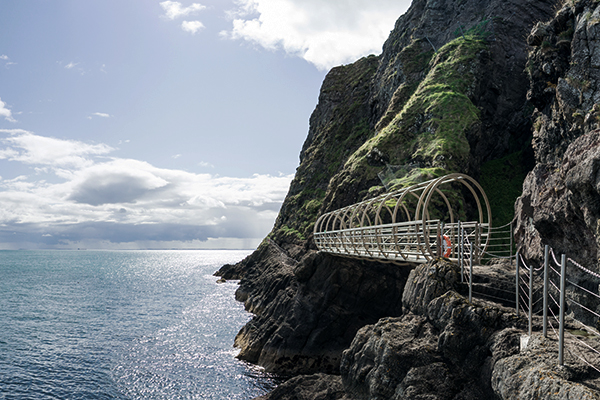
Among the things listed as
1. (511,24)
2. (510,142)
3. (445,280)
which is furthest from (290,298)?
(511,24)

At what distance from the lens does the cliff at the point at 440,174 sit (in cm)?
953

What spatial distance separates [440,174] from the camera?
2845 cm

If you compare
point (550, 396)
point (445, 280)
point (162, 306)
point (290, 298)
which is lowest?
point (162, 306)

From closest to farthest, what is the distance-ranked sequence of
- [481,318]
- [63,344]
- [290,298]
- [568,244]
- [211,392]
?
[481,318] → [568,244] → [211,392] → [290,298] → [63,344]

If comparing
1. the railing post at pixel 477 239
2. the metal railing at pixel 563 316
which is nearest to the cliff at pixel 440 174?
the metal railing at pixel 563 316

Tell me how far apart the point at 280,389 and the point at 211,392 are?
6681 millimetres

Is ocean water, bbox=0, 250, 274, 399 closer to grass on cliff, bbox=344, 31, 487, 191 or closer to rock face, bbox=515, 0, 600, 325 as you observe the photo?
rock face, bbox=515, 0, 600, 325

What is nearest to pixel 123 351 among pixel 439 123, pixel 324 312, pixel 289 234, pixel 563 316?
pixel 324 312

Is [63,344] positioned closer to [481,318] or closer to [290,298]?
[290,298]

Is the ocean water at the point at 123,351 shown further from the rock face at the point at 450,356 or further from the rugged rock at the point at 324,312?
the rock face at the point at 450,356

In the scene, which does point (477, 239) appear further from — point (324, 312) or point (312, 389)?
point (324, 312)

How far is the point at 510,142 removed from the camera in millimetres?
36250

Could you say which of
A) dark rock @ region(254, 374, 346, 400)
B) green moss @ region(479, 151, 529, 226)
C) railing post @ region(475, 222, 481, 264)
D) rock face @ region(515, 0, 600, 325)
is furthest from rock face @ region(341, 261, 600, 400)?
green moss @ region(479, 151, 529, 226)

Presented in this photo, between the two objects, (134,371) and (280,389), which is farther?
(134,371)
